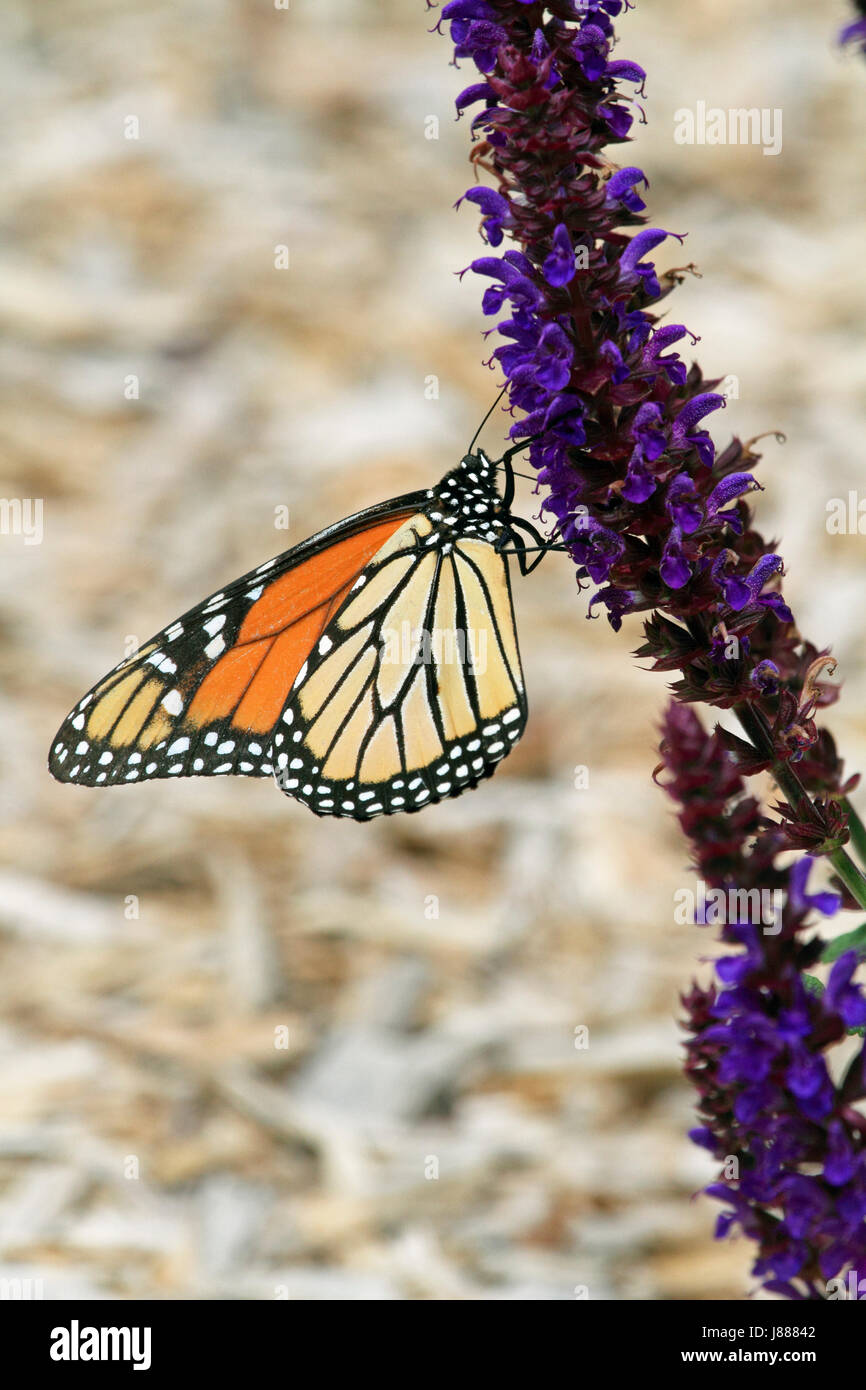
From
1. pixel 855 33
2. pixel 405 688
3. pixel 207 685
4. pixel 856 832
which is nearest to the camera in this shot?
pixel 856 832

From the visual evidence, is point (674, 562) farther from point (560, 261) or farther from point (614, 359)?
point (560, 261)

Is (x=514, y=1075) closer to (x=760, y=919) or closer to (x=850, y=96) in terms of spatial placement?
(x=760, y=919)

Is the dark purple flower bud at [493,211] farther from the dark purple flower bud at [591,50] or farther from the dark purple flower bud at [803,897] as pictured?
the dark purple flower bud at [803,897]

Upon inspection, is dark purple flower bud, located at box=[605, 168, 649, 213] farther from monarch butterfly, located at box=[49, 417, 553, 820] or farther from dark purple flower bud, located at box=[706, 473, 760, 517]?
monarch butterfly, located at box=[49, 417, 553, 820]

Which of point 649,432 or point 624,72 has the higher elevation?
point 624,72

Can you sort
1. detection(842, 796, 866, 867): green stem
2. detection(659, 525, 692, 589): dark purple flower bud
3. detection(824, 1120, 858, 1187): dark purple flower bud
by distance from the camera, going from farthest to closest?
1. detection(842, 796, 866, 867): green stem
2. detection(659, 525, 692, 589): dark purple flower bud
3. detection(824, 1120, 858, 1187): dark purple flower bud

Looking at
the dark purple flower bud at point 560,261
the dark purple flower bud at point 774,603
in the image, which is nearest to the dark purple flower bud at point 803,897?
the dark purple flower bud at point 774,603

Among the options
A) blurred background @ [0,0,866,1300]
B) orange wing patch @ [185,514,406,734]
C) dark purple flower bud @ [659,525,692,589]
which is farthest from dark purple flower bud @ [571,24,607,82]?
blurred background @ [0,0,866,1300]

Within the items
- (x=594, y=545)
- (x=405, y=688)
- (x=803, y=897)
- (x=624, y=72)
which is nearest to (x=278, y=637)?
(x=405, y=688)
